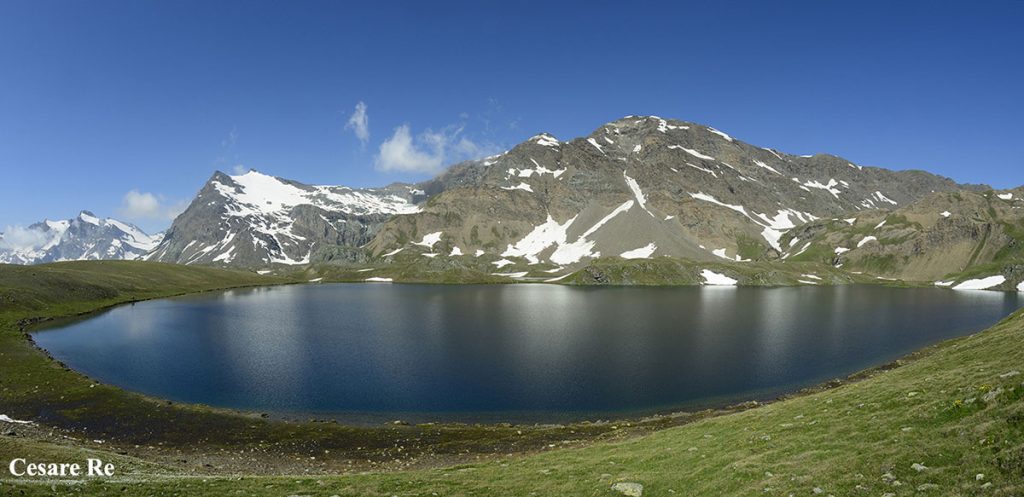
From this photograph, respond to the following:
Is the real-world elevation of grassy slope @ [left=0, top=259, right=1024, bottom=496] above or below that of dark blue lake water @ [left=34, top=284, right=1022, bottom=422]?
above

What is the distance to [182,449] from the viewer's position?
45.1 m

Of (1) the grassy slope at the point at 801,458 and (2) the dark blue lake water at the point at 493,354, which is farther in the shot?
(2) the dark blue lake water at the point at 493,354

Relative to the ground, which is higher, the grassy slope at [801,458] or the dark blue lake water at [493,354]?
the grassy slope at [801,458]

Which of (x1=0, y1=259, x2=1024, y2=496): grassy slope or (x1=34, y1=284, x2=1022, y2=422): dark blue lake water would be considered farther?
(x1=34, y1=284, x2=1022, y2=422): dark blue lake water

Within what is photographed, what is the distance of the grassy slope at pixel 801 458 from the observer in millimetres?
17422

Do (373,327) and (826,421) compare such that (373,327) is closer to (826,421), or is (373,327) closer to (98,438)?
(98,438)

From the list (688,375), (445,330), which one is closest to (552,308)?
(445,330)

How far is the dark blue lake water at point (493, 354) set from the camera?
61.2 m

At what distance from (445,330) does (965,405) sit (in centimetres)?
10030

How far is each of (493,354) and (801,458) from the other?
65.0 m

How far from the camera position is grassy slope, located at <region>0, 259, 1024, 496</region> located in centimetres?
1742

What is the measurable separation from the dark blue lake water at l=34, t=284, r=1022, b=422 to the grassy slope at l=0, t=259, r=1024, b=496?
2330cm

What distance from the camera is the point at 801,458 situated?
75.3ft

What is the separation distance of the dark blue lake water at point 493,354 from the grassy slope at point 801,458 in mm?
23302
